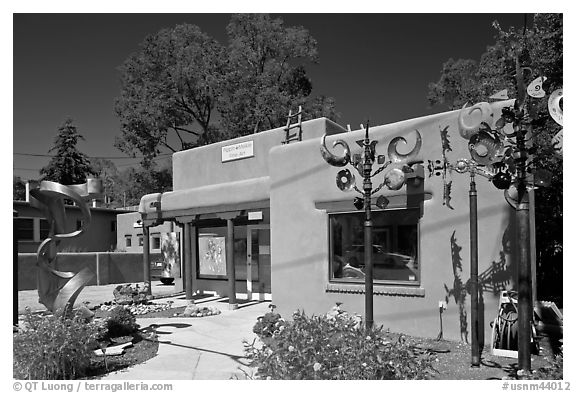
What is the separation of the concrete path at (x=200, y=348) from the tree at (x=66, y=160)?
3057 cm

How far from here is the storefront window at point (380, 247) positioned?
309 inches

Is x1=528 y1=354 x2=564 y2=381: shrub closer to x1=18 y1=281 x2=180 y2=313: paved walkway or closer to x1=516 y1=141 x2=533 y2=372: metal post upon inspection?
x1=516 y1=141 x2=533 y2=372: metal post

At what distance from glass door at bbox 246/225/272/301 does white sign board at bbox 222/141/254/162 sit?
74.8 inches

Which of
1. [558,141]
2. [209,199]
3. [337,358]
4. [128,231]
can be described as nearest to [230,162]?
[209,199]

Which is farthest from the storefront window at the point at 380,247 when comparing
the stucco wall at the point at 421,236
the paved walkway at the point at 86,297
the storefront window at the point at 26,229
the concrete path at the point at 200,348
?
the storefront window at the point at 26,229

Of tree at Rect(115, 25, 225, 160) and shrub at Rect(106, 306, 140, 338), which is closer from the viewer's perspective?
shrub at Rect(106, 306, 140, 338)

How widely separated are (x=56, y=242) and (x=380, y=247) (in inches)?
221

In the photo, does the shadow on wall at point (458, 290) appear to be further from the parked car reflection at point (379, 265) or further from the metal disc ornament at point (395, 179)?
the metal disc ornament at point (395, 179)

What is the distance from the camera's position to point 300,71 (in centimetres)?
2266

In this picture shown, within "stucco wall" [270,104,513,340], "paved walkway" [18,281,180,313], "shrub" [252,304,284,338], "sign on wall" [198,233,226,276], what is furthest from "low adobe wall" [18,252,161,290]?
"shrub" [252,304,284,338]

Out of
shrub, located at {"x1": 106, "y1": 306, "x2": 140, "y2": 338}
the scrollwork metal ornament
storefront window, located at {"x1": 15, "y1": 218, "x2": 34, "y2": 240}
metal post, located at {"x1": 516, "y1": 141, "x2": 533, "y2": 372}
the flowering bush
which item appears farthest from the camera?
storefront window, located at {"x1": 15, "y1": 218, "x2": 34, "y2": 240}

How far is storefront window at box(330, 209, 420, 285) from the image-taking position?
7.85 metres
